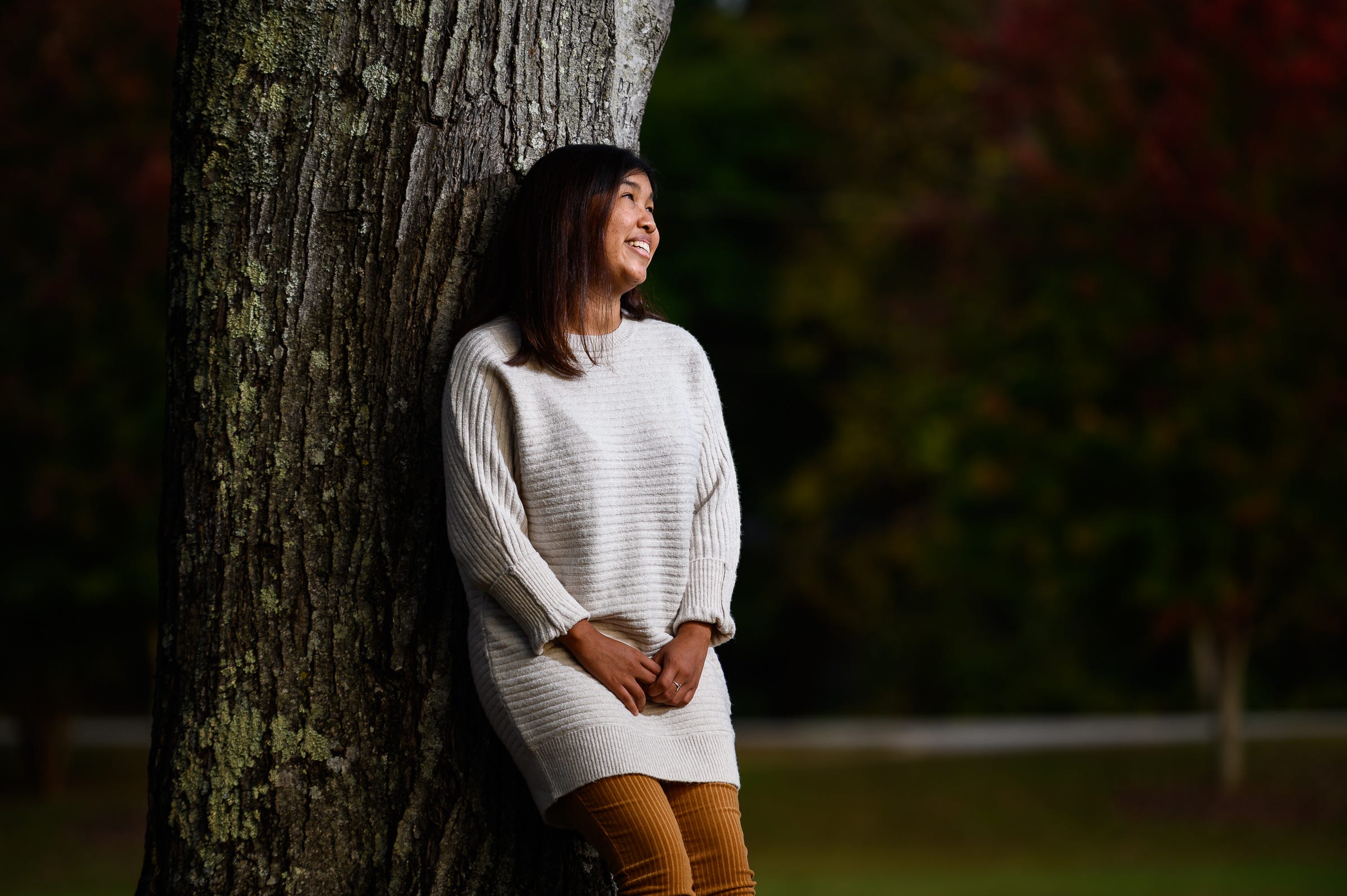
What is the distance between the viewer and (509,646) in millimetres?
2611

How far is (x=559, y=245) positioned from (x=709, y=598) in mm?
756

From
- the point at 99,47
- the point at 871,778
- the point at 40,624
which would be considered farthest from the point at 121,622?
the point at 871,778

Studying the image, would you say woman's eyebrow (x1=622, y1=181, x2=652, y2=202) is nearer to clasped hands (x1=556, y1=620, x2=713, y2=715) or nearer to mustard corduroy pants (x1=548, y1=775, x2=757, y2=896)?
clasped hands (x1=556, y1=620, x2=713, y2=715)

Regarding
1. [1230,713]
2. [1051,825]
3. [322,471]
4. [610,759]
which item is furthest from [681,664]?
[1230,713]

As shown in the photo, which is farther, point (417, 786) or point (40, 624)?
point (40, 624)

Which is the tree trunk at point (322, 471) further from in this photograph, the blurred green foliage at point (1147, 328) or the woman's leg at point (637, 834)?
the blurred green foliage at point (1147, 328)

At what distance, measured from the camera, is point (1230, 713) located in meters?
10.9

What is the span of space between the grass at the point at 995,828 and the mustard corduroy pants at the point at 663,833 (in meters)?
5.47

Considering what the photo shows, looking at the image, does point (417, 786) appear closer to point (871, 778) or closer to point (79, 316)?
point (79, 316)

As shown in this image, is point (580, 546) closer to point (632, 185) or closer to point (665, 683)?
point (665, 683)

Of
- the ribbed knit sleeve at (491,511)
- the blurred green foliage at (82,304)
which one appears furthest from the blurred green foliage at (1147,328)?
the ribbed knit sleeve at (491,511)

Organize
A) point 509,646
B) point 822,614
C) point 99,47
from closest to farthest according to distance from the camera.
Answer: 1. point 509,646
2. point 99,47
3. point 822,614

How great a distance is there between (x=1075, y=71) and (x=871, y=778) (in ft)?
20.1

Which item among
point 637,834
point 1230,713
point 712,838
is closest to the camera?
point 637,834
